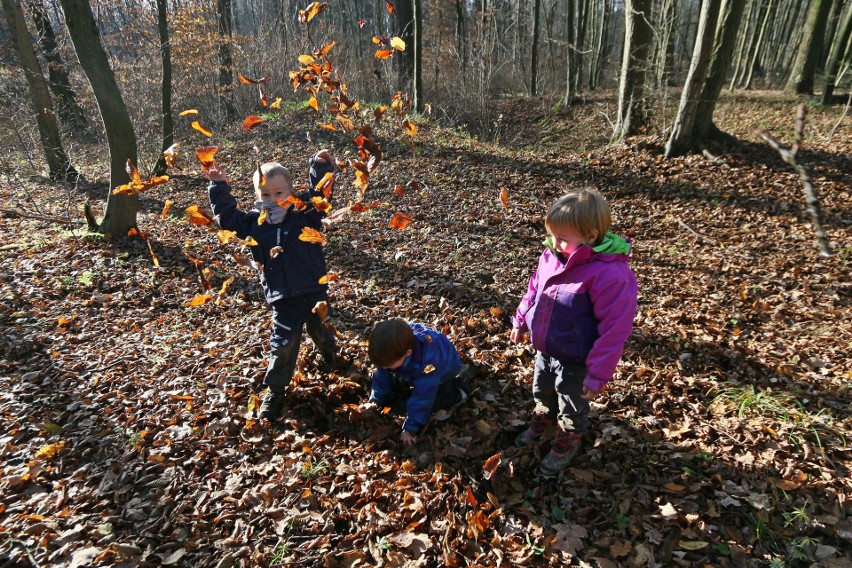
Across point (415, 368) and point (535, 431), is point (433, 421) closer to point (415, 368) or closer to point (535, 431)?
point (415, 368)

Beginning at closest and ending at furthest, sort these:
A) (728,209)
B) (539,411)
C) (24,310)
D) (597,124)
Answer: (539,411) < (24,310) < (728,209) < (597,124)

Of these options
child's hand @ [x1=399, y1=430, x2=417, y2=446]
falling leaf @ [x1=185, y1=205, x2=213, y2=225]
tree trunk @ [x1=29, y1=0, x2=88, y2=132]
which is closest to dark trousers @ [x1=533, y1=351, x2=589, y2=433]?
child's hand @ [x1=399, y1=430, x2=417, y2=446]

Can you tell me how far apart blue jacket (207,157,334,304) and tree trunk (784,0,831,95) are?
16.5m

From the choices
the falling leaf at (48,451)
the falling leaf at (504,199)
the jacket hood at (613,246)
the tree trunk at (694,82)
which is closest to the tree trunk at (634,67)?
the tree trunk at (694,82)

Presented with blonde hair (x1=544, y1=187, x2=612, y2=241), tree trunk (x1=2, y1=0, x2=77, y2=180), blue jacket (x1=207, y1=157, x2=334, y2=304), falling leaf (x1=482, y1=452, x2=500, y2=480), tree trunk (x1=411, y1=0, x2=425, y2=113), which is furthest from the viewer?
tree trunk (x1=411, y1=0, x2=425, y2=113)

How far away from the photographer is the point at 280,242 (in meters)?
3.22

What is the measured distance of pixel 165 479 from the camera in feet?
9.83

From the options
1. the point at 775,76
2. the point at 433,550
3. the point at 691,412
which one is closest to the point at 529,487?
the point at 433,550

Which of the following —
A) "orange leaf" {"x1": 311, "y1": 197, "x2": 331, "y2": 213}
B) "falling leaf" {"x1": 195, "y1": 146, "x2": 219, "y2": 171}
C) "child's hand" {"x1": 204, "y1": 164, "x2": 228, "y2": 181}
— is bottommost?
"orange leaf" {"x1": 311, "y1": 197, "x2": 331, "y2": 213}

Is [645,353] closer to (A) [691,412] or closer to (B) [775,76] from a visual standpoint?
(A) [691,412]

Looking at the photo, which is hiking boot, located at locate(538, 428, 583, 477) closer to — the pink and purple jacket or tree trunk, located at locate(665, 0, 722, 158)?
the pink and purple jacket

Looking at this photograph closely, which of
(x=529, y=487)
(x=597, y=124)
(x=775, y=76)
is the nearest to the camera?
(x=529, y=487)

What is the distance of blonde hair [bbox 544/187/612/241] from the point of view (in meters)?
2.32

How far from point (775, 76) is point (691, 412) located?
100 ft
